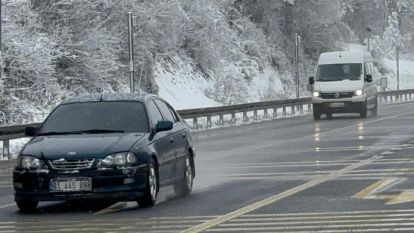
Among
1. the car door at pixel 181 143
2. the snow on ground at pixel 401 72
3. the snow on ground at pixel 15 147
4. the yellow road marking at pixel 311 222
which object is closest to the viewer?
the yellow road marking at pixel 311 222

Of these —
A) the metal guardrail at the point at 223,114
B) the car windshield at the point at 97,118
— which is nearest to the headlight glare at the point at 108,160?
the car windshield at the point at 97,118

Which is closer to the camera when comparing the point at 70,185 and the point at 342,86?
the point at 70,185

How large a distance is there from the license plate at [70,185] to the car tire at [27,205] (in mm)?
440

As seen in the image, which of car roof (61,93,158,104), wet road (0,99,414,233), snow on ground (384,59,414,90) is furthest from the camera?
snow on ground (384,59,414,90)

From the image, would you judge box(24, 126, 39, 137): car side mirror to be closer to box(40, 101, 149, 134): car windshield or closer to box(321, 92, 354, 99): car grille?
box(40, 101, 149, 134): car windshield

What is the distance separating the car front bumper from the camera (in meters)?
11.6

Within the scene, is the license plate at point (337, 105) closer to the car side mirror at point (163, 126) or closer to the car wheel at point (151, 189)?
the car side mirror at point (163, 126)

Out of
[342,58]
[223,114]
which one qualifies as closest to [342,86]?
[342,58]

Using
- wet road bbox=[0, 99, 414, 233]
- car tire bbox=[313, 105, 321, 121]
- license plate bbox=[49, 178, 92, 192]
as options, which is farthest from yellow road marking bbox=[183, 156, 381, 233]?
car tire bbox=[313, 105, 321, 121]

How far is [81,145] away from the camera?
11.7 m

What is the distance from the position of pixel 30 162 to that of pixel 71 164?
0.54 m

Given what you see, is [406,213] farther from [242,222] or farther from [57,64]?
[57,64]

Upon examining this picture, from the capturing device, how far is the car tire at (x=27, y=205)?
11.9 meters

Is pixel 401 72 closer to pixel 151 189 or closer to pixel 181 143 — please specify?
pixel 181 143
